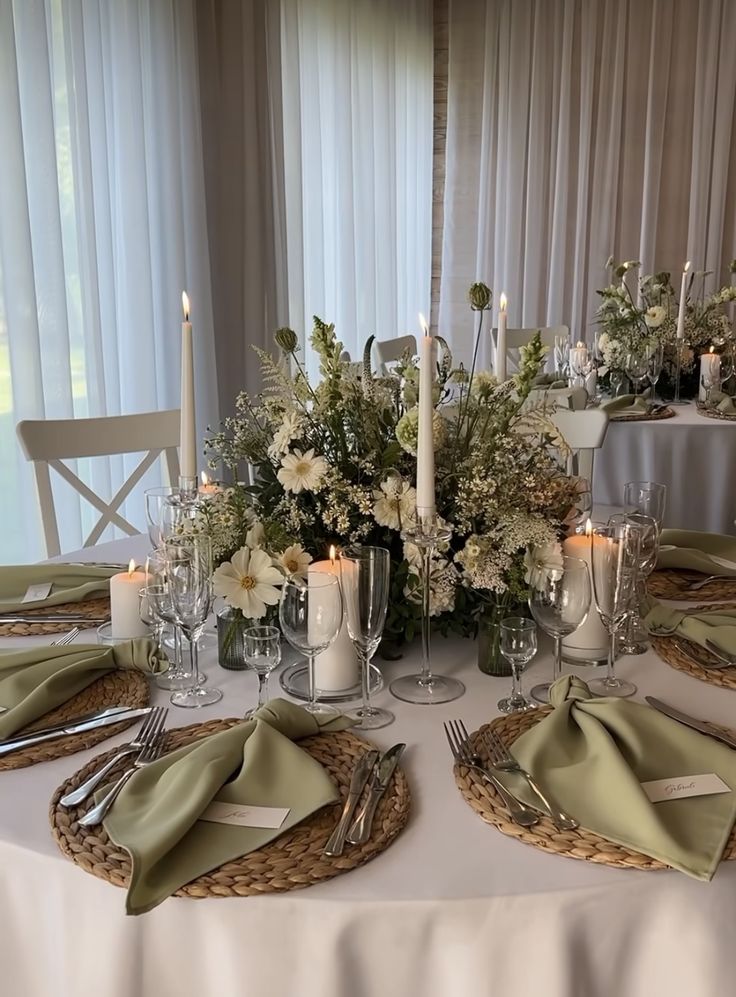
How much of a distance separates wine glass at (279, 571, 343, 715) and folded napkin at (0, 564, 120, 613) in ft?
1.80

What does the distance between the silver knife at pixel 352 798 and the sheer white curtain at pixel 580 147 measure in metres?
4.82

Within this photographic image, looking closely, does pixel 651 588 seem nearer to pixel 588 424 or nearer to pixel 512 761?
pixel 512 761

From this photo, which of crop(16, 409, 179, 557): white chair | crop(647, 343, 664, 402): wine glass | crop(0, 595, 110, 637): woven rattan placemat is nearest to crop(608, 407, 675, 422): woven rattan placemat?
crop(647, 343, 664, 402): wine glass

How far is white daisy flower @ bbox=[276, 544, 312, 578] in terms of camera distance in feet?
4.16

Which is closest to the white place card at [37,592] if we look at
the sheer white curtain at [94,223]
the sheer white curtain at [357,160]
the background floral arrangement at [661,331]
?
the sheer white curtain at [94,223]

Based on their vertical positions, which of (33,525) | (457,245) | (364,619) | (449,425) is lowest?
(33,525)

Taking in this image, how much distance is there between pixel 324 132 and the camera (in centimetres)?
452

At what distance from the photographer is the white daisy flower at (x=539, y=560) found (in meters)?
1.25

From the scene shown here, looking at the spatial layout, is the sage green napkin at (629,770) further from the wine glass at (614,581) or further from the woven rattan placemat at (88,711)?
the woven rattan placemat at (88,711)

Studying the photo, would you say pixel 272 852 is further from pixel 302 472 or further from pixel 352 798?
pixel 302 472

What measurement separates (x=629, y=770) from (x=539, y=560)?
14.3 inches

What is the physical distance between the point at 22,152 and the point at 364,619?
88.2 inches

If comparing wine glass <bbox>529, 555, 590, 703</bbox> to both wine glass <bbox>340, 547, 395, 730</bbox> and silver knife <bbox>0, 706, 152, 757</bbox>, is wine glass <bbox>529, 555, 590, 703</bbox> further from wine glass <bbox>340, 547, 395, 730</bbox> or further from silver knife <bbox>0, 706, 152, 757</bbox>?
silver knife <bbox>0, 706, 152, 757</bbox>

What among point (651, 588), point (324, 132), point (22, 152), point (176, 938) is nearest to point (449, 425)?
point (651, 588)
